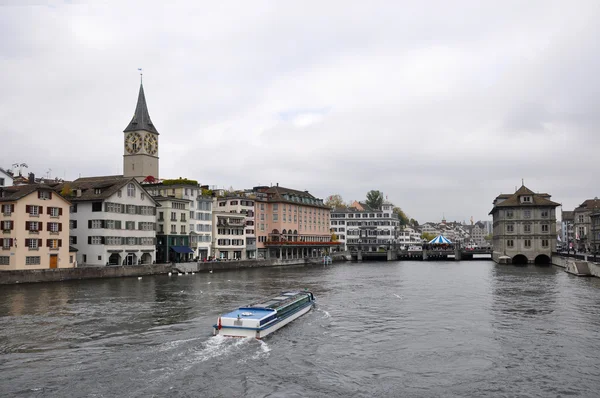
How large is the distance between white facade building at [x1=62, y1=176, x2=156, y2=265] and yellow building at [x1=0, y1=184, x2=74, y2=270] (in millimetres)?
5510

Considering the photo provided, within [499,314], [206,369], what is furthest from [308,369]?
[499,314]

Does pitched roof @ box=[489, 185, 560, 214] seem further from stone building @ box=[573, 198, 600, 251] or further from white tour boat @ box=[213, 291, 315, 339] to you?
white tour boat @ box=[213, 291, 315, 339]

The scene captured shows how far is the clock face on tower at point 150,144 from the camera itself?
126938 mm

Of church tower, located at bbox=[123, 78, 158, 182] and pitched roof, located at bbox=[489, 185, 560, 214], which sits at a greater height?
church tower, located at bbox=[123, 78, 158, 182]

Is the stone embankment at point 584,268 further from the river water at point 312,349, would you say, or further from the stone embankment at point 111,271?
the stone embankment at point 111,271

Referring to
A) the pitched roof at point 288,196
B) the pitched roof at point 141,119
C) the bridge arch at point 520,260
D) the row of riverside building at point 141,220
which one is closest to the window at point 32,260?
the row of riverside building at point 141,220

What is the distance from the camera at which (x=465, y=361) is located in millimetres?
27781

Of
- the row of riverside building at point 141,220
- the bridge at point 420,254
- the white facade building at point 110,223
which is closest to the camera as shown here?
the row of riverside building at point 141,220

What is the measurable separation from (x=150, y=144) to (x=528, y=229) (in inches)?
3466

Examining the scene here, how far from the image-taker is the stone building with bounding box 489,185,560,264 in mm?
123250

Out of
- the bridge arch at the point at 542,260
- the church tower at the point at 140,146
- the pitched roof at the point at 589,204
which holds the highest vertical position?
the church tower at the point at 140,146

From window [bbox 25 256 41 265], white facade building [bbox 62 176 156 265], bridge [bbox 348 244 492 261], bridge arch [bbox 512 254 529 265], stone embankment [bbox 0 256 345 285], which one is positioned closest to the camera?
stone embankment [bbox 0 256 345 285]

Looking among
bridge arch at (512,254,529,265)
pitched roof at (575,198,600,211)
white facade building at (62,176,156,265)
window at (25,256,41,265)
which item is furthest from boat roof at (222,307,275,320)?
pitched roof at (575,198,600,211)

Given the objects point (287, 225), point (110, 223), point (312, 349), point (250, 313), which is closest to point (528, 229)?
point (287, 225)
